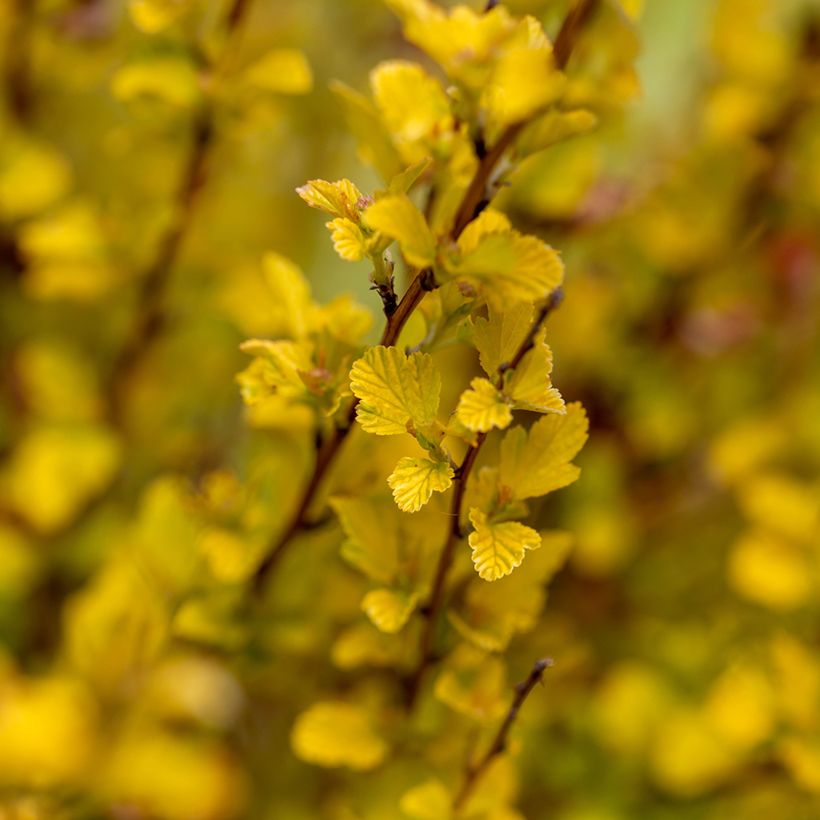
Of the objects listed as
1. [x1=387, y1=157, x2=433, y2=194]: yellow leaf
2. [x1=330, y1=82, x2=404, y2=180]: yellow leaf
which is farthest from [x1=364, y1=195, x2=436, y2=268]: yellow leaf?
[x1=330, y1=82, x2=404, y2=180]: yellow leaf

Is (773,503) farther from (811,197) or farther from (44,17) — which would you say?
(44,17)

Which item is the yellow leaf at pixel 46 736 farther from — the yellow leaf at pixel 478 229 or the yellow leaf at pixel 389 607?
the yellow leaf at pixel 478 229

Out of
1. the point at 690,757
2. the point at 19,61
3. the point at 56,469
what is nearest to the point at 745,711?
the point at 690,757

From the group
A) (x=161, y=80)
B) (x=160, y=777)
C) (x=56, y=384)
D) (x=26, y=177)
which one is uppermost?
(x=161, y=80)

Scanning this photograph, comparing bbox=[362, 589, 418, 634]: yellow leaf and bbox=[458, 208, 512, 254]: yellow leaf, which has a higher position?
bbox=[458, 208, 512, 254]: yellow leaf

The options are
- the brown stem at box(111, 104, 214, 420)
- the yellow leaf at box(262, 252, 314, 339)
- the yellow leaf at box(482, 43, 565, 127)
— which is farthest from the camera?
the brown stem at box(111, 104, 214, 420)

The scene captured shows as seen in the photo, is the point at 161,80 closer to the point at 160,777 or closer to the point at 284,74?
the point at 284,74

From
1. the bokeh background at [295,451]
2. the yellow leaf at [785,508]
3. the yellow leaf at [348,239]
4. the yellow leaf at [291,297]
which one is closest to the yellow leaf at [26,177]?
the bokeh background at [295,451]

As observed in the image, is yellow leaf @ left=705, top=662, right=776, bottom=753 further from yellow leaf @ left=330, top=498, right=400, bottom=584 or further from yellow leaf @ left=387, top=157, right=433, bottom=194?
yellow leaf @ left=387, top=157, right=433, bottom=194
